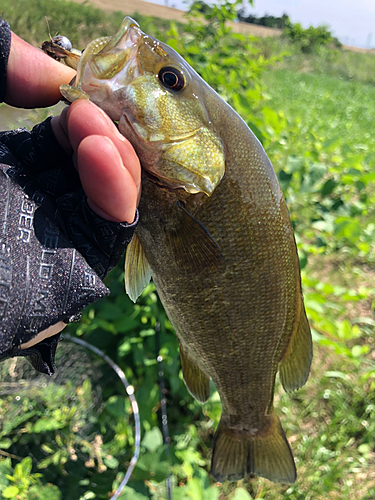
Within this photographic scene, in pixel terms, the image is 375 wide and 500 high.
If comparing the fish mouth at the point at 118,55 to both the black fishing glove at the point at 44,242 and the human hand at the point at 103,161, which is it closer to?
the human hand at the point at 103,161

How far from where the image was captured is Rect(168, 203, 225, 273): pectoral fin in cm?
122

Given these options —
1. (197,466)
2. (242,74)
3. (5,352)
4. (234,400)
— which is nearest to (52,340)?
(5,352)

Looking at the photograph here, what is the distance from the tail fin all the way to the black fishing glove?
1096 mm

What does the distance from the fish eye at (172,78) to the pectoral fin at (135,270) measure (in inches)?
20.7

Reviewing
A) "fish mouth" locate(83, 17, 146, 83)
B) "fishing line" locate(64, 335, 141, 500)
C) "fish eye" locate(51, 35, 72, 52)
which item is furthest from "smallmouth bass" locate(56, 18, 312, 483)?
"fishing line" locate(64, 335, 141, 500)

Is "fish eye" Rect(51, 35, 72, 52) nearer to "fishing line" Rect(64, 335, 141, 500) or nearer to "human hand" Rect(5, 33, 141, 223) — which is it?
"human hand" Rect(5, 33, 141, 223)

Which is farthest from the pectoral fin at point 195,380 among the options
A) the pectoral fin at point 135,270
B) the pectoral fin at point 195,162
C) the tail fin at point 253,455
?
the pectoral fin at point 195,162

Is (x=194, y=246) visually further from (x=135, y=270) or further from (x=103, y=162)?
(x=103, y=162)

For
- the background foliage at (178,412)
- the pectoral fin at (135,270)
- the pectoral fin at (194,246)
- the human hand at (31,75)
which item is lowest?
the background foliage at (178,412)

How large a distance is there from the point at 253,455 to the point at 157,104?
5.16 ft

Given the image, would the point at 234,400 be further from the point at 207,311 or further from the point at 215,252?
the point at 215,252

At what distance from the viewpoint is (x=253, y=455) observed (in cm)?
169

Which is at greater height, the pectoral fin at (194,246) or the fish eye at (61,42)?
the fish eye at (61,42)

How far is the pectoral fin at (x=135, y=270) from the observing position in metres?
1.33
